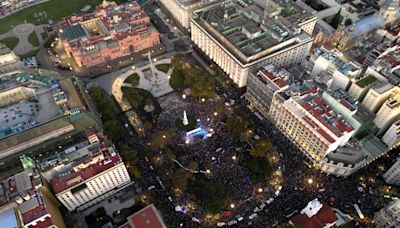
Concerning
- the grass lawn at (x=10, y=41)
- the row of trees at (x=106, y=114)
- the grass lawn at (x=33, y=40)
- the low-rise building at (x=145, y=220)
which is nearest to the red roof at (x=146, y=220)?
the low-rise building at (x=145, y=220)

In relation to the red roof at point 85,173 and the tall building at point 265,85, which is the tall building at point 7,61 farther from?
the tall building at point 265,85

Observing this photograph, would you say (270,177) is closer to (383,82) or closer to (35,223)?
(383,82)

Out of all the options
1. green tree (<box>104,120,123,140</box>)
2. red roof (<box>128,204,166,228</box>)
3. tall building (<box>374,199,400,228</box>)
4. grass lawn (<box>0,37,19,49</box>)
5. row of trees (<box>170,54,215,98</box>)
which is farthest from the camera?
grass lawn (<box>0,37,19,49</box>)

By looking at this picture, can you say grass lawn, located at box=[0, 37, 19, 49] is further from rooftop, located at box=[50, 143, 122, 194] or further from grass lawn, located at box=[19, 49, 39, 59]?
rooftop, located at box=[50, 143, 122, 194]

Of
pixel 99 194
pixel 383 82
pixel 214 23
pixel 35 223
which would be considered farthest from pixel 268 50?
pixel 35 223

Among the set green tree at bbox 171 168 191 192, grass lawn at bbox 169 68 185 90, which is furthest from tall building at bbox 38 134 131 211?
grass lawn at bbox 169 68 185 90
